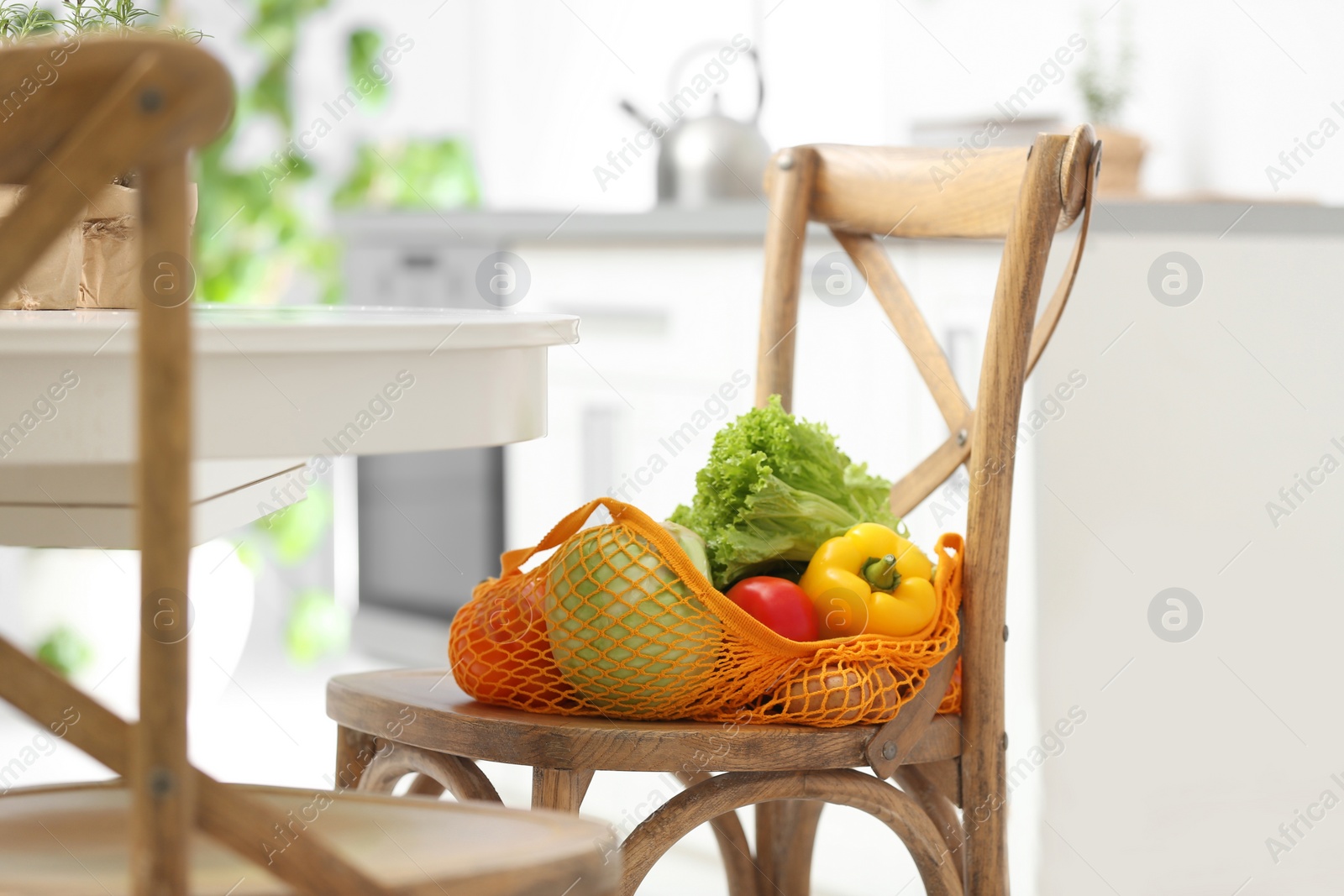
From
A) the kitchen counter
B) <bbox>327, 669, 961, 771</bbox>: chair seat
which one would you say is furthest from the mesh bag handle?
the kitchen counter

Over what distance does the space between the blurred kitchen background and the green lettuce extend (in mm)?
677

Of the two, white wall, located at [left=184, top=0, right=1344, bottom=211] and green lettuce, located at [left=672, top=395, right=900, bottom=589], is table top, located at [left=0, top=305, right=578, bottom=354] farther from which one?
white wall, located at [left=184, top=0, right=1344, bottom=211]

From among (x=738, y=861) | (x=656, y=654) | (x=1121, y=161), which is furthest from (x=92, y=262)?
(x=1121, y=161)

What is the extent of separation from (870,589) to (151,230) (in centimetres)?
68

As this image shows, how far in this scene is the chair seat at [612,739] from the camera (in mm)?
1002

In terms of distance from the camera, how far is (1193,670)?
6.07ft

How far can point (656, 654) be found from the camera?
1.04 m

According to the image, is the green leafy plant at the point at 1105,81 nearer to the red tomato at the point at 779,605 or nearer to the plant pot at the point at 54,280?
the red tomato at the point at 779,605

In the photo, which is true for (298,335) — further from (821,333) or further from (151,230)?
(821,333)

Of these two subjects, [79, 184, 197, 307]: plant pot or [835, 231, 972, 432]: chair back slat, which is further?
Answer: [835, 231, 972, 432]: chair back slat

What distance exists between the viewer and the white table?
0.74 metres

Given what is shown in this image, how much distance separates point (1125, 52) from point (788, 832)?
159 cm

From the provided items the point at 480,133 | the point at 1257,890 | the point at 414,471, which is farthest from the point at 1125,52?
the point at 480,133

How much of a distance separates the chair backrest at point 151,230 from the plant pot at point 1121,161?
190 centimetres
